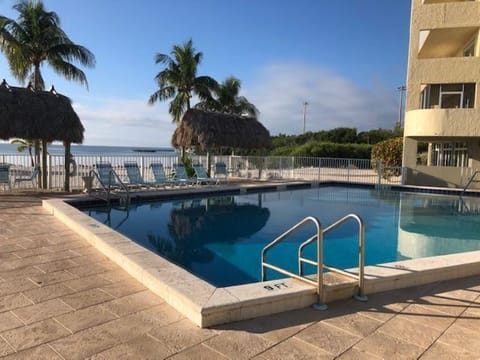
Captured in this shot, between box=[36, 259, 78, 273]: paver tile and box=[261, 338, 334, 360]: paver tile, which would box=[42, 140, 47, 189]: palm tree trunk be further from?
box=[261, 338, 334, 360]: paver tile

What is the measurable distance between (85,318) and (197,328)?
1014mm

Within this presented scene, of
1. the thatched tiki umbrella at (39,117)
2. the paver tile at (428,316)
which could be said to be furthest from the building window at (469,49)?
the paver tile at (428,316)

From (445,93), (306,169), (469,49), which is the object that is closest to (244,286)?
(445,93)

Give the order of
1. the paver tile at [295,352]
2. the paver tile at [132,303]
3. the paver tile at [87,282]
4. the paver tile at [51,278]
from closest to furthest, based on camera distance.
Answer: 1. the paver tile at [295,352]
2. the paver tile at [132,303]
3. the paver tile at [87,282]
4. the paver tile at [51,278]

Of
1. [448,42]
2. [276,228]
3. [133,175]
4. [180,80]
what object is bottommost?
[276,228]

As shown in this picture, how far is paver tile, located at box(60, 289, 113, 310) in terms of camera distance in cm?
351

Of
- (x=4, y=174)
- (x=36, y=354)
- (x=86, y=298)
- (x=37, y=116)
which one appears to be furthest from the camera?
(x=37, y=116)

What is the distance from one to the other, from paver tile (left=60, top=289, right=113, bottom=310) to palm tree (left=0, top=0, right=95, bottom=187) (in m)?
10.2

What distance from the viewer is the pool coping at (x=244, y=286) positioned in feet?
10.7

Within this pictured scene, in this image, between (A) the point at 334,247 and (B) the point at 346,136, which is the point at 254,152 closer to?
(B) the point at 346,136

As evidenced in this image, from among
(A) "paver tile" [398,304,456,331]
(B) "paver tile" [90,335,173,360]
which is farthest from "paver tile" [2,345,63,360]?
(A) "paver tile" [398,304,456,331]

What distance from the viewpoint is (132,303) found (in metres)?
3.55

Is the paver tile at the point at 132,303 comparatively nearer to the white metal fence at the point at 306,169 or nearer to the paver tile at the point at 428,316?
the paver tile at the point at 428,316

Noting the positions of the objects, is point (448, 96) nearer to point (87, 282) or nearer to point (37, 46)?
point (37, 46)
